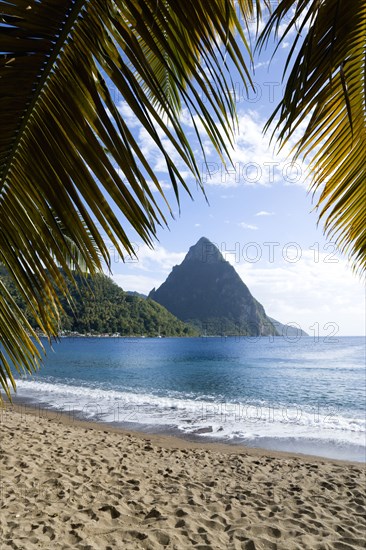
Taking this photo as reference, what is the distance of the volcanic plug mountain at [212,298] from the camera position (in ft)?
500

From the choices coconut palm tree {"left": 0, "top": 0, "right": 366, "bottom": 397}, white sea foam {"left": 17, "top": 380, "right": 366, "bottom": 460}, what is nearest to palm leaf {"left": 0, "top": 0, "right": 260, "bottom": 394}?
coconut palm tree {"left": 0, "top": 0, "right": 366, "bottom": 397}

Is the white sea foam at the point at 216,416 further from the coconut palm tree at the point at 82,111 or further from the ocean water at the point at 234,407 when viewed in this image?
the coconut palm tree at the point at 82,111

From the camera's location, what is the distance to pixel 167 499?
569 centimetres

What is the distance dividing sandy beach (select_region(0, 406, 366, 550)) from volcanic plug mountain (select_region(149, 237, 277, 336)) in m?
135

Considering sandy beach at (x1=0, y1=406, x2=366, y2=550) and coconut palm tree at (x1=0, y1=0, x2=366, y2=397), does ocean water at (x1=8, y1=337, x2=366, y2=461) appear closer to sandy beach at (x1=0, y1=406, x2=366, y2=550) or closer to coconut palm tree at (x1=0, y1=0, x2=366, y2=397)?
sandy beach at (x1=0, y1=406, x2=366, y2=550)

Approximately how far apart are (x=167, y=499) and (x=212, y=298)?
15709 cm

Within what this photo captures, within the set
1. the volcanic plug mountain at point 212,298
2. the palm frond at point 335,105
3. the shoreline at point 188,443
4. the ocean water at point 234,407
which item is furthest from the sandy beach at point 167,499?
the volcanic plug mountain at point 212,298

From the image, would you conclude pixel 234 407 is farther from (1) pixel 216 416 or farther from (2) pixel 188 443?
(2) pixel 188 443

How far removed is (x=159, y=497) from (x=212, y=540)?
1.48m

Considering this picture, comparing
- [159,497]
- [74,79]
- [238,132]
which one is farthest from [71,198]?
[159,497]

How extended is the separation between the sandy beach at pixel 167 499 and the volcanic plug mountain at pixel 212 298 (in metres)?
135

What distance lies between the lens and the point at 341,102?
1.78 m

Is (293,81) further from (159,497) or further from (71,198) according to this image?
(159,497)

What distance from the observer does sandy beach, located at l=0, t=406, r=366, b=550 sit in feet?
14.5
